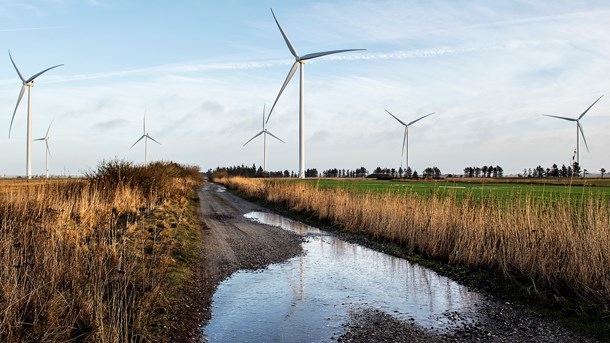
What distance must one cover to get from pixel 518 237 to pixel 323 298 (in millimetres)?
5652

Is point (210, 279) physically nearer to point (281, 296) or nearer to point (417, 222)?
point (281, 296)

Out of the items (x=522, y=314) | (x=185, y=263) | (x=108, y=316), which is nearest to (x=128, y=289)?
(x=108, y=316)

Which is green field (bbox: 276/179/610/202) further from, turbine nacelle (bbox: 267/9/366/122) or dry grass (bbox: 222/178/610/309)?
turbine nacelle (bbox: 267/9/366/122)

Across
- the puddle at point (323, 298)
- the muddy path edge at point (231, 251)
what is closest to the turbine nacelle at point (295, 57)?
the muddy path edge at point (231, 251)

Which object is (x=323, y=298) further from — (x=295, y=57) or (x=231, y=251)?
(x=295, y=57)

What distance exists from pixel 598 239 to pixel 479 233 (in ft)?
11.5

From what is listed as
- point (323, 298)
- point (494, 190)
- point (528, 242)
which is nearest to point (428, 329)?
point (323, 298)

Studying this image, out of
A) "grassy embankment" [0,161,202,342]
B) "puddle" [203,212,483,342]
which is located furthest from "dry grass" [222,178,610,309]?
"grassy embankment" [0,161,202,342]

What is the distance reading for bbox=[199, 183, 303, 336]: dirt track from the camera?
11234mm

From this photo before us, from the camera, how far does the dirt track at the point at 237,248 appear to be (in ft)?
36.9

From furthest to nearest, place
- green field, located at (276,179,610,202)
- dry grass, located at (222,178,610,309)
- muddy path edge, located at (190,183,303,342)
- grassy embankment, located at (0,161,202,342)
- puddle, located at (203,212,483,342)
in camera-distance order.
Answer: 1. green field, located at (276,179,610,202)
2. muddy path edge, located at (190,183,303,342)
3. dry grass, located at (222,178,610,309)
4. puddle, located at (203,212,483,342)
5. grassy embankment, located at (0,161,202,342)

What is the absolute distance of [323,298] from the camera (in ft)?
30.3

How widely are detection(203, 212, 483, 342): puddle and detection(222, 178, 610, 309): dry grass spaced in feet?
4.83

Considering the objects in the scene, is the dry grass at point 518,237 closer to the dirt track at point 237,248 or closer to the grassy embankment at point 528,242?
the grassy embankment at point 528,242
